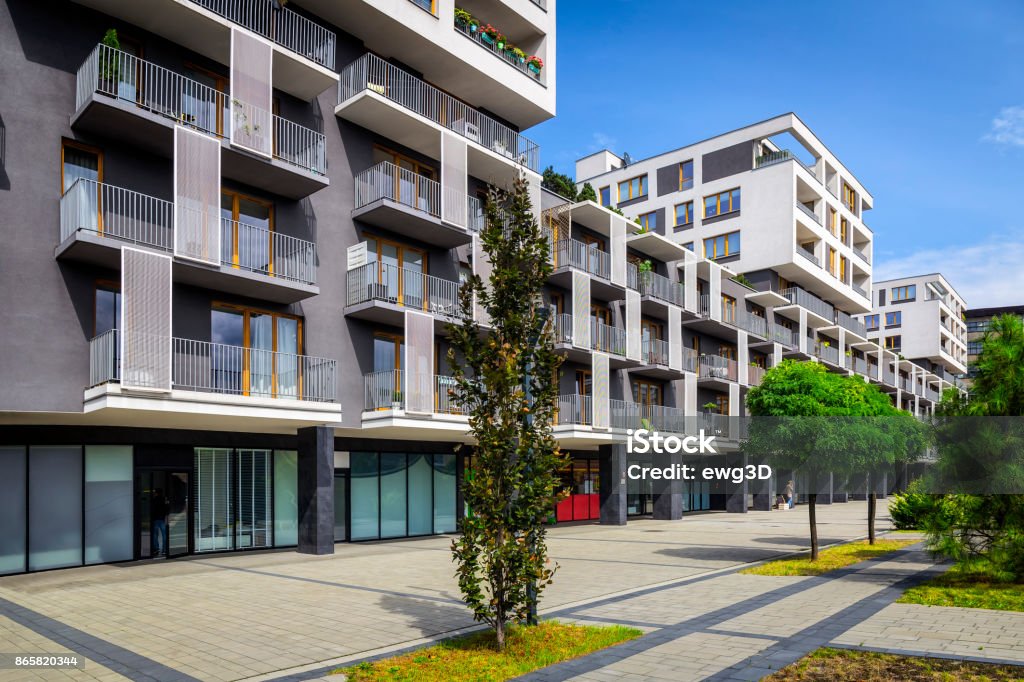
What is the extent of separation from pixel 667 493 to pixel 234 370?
2042cm

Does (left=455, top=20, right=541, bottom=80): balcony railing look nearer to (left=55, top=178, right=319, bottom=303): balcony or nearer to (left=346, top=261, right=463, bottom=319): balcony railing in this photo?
(left=346, top=261, right=463, bottom=319): balcony railing

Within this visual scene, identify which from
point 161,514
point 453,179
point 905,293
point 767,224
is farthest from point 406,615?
point 905,293

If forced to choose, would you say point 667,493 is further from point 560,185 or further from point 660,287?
point 560,185

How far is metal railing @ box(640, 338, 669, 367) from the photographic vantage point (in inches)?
1318

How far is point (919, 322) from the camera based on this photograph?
77312 mm

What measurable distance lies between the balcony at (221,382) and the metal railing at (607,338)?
12.0 m

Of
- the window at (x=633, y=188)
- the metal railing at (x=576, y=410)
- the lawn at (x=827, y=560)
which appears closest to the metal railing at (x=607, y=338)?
the metal railing at (x=576, y=410)

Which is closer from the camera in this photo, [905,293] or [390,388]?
[390,388]

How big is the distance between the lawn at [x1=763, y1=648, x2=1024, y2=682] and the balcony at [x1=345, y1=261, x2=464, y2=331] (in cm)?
1360

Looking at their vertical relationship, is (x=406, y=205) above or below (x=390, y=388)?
above

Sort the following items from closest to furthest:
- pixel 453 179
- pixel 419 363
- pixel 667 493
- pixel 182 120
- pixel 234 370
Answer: pixel 182 120, pixel 234 370, pixel 419 363, pixel 453 179, pixel 667 493

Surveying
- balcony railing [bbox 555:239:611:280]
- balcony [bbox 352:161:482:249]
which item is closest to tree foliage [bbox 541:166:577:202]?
balcony railing [bbox 555:239:611:280]

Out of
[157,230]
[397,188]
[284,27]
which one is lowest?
[157,230]

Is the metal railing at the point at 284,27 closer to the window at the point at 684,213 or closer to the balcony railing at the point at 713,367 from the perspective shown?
the balcony railing at the point at 713,367
